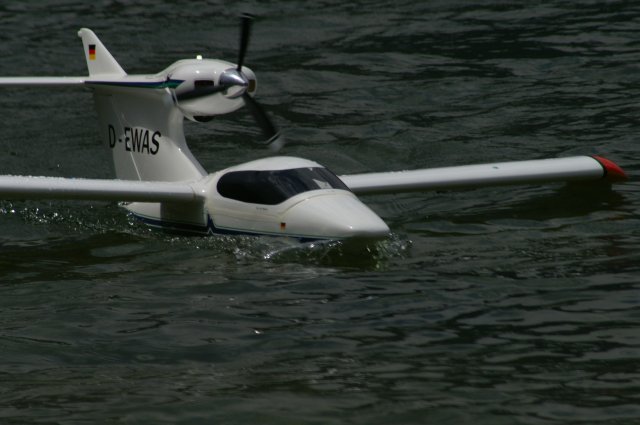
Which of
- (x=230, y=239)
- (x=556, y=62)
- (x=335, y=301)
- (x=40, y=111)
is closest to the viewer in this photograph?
(x=335, y=301)

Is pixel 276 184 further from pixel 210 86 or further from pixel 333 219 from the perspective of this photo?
pixel 210 86

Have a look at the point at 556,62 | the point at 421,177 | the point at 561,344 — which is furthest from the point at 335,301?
the point at 556,62

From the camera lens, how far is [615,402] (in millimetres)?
10000

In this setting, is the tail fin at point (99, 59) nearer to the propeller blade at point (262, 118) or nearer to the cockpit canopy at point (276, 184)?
the propeller blade at point (262, 118)

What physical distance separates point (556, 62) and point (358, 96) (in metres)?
4.96

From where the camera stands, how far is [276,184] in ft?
51.1

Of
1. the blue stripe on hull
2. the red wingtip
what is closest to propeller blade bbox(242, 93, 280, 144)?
the blue stripe on hull

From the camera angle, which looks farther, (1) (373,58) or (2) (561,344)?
(1) (373,58)

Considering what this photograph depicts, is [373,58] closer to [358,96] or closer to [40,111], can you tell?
[358,96]

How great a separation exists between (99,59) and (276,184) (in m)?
5.07

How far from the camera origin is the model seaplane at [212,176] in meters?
15.3

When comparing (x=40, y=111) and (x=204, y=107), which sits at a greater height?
(x=204, y=107)

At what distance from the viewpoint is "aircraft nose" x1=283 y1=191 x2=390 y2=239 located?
14.4 metres

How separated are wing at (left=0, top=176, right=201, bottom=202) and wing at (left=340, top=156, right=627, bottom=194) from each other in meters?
2.62
